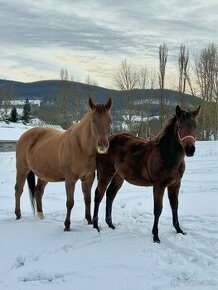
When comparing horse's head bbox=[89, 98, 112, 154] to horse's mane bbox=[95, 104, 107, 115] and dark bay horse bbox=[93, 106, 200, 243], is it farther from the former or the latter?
dark bay horse bbox=[93, 106, 200, 243]

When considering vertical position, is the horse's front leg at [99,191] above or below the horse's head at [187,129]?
below

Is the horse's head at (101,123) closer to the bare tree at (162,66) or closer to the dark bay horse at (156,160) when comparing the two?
the dark bay horse at (156,160)

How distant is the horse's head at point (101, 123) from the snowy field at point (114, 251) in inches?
50.2

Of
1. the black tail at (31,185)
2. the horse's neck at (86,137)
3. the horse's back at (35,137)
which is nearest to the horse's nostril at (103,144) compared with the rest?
the horse's neck at (86,137)

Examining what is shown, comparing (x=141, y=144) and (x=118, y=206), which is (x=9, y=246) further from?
(x=118, y=206)

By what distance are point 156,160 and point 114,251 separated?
1285mm

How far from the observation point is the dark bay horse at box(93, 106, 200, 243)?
192 inches

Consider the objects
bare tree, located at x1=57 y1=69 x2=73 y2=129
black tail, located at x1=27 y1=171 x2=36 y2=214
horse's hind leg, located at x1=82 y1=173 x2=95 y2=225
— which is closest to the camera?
horse's hind leg, located at x1=82 y1=173 x2=95 y2=225

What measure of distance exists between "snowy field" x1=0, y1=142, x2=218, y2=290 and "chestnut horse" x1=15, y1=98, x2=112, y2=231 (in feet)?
1.78

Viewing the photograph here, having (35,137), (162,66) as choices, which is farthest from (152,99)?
(35,137)

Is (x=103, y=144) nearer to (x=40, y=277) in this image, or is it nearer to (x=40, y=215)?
(x=40, y=277)

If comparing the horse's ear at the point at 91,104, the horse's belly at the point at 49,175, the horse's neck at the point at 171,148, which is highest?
the horse's ear at the point at 91,104

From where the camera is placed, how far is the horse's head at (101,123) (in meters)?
5.06

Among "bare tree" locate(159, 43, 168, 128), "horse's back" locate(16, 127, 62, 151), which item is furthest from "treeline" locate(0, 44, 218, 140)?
"horse's back" locate(16, 127, 62, 151)
